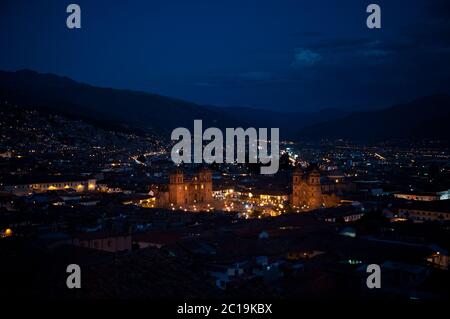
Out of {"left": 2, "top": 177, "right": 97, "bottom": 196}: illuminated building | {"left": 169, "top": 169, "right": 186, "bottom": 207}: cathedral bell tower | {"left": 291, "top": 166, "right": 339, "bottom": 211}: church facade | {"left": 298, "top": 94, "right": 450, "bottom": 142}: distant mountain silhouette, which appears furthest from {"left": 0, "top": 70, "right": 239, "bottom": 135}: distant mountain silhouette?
{"left": 291, "top": 166, "right": 339, "bottom": 211}: church facade

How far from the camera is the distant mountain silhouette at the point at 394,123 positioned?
428 feet

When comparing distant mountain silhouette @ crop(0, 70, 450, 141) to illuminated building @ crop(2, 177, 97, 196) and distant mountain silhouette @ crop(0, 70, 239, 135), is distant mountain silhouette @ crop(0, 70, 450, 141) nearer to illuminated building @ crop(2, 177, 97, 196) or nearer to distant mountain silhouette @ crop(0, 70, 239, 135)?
distant mountain silhouette @ crop(0, 70, 239, 135)

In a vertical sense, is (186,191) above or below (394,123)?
below

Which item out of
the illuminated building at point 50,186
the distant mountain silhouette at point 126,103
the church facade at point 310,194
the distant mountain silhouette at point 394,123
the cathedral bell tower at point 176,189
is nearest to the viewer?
the church facade at point 310,194

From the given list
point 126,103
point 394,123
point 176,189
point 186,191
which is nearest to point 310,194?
point 186,191

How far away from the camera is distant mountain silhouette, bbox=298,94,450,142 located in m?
130

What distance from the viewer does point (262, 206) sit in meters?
39.2

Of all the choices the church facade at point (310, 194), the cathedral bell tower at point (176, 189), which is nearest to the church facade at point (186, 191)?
the cathedral bell tower at point (176, 189)

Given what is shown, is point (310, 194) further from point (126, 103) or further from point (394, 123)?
point (126, 103)

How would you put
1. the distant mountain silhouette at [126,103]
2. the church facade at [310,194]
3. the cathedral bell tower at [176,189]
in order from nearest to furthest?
1. the church facade at [310,194]
2. the cathedral bell tower at [176,189]
3. the distant mountain silhouette at [126,103]

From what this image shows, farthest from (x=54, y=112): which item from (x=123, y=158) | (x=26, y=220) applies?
(x=26, y=220)

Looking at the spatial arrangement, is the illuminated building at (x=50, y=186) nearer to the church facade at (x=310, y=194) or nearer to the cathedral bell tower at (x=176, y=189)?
the cathedral bell tower at (x=176, y=189)

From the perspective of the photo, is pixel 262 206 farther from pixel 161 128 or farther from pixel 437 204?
pixel 161 128

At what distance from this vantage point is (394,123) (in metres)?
153
